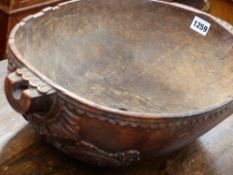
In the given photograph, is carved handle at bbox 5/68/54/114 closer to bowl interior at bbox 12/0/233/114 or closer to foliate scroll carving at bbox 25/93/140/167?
foliate scroll carving at bbox 25/93/140/167

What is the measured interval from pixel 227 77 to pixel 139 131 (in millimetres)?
370

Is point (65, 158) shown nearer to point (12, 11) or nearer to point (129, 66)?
point (129, 66)

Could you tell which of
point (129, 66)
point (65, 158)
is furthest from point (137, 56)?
point (65, 158)

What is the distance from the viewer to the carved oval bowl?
1.96 ft

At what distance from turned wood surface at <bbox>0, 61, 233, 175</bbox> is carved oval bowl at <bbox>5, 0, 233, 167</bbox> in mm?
63

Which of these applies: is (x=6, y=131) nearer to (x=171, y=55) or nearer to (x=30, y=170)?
(x=30, y=170)

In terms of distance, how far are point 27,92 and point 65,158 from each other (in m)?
0.20

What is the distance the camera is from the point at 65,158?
705 mm

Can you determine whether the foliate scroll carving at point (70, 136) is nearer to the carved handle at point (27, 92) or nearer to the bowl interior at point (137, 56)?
the carved handle at point (27, 92)

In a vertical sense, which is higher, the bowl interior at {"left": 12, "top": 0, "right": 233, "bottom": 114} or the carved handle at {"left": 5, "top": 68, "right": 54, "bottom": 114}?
the carved handle at {"left": 5, "top": 68, "right": 54, "bottom": 114}

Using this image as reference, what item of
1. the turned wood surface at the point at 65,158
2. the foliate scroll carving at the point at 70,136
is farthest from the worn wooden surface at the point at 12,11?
the foliate scroll carving at the point at 70,136

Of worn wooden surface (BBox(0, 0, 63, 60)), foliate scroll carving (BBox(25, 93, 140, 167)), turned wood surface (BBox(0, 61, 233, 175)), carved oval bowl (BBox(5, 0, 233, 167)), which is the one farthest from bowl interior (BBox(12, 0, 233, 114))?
worn wooden surface (BBox(0, 0, 63, 60))

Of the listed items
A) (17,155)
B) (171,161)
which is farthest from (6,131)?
(171,161)

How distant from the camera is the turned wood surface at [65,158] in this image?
0.68 m
